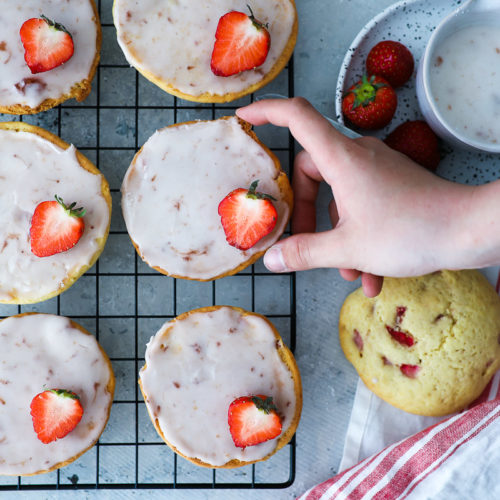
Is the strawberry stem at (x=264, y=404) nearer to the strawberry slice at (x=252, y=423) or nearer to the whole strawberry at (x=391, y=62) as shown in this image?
the strawberry slice at (x=252, y=423)

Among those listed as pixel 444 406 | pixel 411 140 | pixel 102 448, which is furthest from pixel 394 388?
pixel 102 448

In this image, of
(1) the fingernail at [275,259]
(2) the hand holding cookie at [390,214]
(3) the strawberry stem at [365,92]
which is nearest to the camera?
(2) the hand holding cookie at [390,214]

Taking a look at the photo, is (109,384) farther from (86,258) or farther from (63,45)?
(63,45)

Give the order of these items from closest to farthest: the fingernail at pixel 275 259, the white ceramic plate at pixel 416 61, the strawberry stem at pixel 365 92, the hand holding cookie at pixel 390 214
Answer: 1. the hand holding cookie at pixel 390 214
2. the fingernail at pixel 275 259
3. the strawberry stem at pixel 365 92
4. the white ceramic plate at pixel 416 61

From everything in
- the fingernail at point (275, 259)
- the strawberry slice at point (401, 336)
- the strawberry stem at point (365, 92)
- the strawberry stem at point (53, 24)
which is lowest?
the strawberry slice at point (401, 336)

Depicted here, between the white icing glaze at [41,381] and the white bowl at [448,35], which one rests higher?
the white bowl at [448,35]

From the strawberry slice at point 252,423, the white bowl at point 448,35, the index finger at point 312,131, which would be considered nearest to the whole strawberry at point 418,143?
the white bowl at point 448,35

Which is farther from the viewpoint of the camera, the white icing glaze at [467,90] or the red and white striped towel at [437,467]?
the white icing glaze at [467,90]
